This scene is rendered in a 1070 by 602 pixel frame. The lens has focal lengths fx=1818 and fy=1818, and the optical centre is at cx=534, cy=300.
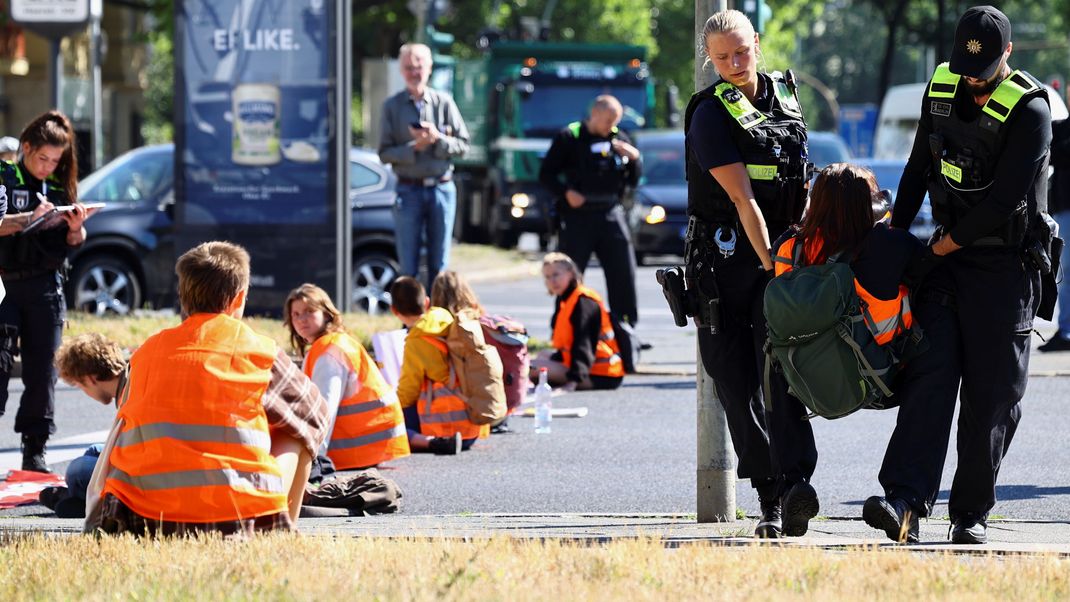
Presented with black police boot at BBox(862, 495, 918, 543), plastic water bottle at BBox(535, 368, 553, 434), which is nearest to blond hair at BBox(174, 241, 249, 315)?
black police boot at BBox(862, 495, 918, 543)

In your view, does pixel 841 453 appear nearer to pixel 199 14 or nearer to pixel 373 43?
pixel 199 14

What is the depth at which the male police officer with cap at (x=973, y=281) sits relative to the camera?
5.78m

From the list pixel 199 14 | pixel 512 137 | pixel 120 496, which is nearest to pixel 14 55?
A: pixel 512 137

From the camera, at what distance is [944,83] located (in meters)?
5.95

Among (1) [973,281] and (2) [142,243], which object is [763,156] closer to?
(1) [973,281]

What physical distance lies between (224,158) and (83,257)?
204 cm

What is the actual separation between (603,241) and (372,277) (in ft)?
13.1

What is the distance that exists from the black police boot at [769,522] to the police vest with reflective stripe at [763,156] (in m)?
0.98

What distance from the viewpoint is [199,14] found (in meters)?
14.5

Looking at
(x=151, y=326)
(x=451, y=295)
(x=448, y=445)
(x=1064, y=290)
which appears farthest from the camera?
(x=151, y=326)

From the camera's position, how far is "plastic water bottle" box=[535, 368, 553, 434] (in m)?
10.2

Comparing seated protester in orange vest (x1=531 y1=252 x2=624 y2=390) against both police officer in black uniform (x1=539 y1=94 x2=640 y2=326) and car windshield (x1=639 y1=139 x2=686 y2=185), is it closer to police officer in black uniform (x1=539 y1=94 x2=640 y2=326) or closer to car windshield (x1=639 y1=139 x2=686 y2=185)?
police officer in black uniform (x1=539 y1=94 x2=640 y2=326)

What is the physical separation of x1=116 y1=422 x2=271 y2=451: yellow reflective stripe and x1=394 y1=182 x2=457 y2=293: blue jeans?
7.23 meters

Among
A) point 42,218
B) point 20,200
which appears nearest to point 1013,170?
point 42,218
